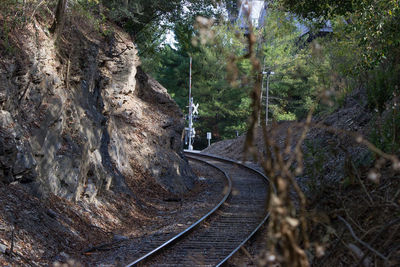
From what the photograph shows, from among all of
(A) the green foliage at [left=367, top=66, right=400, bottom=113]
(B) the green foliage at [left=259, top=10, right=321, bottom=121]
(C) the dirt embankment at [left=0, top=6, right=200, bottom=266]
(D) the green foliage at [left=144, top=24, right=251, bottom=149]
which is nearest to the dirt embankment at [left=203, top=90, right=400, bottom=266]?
(A) the green foliage at [left=367, top=66, right=400, bottom=113]

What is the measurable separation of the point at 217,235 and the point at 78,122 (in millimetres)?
5097

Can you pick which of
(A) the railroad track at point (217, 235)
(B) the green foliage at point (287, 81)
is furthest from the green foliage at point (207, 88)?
(A) the railroad track at point (217, 235)

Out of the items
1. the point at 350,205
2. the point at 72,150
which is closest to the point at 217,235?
the point at 72,150

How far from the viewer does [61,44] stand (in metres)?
13.5

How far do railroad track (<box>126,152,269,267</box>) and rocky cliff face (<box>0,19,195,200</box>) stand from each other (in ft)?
9.85

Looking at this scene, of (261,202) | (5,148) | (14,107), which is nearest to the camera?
(5,148)

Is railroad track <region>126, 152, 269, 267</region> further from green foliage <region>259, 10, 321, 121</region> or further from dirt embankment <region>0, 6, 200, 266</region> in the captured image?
green foliage <region>259, 10, 321, 121</region>

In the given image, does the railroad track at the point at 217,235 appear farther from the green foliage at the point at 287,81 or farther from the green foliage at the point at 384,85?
the green foliage at the point at 287,81

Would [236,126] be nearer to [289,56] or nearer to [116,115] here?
[289,56]

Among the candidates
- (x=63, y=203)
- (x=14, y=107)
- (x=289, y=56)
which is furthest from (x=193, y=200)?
(x=289, y=56)

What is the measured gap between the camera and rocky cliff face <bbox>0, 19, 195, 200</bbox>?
9.98 metres

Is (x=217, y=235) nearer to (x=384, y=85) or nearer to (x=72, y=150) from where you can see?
(x=72, y=150)

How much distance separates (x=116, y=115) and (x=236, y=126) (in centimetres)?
3467

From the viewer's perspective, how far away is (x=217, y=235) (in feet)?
34.2
